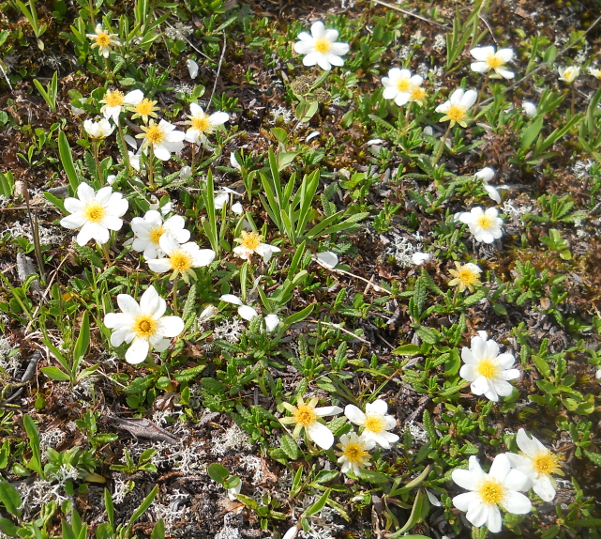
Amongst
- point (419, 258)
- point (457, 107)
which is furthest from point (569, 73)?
point (419, 258)

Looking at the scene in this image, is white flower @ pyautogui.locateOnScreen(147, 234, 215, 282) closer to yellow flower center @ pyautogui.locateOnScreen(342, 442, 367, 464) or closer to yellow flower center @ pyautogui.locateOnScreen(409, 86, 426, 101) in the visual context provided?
yellow flower center @ pyautogui.locateOnScreen(342, 442, 367, 464)

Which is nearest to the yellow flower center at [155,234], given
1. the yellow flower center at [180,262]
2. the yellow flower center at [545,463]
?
the yellow flower center at [180,262]

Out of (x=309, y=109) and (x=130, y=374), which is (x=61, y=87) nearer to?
(x=309, y=109)

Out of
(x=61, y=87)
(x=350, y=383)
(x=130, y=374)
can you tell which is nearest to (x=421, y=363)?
(x=350, y=383)

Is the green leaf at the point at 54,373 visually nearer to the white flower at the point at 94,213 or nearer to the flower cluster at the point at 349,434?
the white flower at the point at 94,213

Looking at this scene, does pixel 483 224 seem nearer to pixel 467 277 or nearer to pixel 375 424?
pixel 467 277

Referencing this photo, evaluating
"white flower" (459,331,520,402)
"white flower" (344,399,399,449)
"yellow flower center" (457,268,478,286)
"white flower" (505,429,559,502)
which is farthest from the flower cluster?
"yellow flower center" (457,268,478,286)
